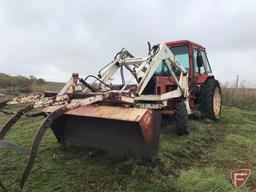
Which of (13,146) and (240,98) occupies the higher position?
(13,146)

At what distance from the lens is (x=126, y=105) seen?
5.14m

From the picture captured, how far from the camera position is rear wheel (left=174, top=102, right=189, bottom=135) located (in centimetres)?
654

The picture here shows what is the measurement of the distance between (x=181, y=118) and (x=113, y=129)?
1575mm

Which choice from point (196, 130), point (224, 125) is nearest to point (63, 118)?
point (196, 130)

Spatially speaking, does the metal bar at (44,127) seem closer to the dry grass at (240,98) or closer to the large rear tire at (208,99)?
the large rear tire at (208,99)

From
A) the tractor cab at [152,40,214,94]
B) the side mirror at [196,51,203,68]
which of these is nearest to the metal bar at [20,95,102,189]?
the tractor cab at [152,40,214,94]

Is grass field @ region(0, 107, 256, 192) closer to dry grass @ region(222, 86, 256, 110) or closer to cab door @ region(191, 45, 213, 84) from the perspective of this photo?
cab door @ region(191, 45, 213, 84)

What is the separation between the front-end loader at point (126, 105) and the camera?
4441mm

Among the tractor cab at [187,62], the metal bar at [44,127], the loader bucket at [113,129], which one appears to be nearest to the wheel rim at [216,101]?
the tractor cab at [187,62]

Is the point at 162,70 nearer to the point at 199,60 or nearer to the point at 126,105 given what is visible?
the point at 199,60

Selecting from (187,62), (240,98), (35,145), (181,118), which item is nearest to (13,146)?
(35,145)

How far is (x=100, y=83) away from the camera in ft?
21.6

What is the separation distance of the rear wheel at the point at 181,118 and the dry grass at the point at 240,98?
8002mm

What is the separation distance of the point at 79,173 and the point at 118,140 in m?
0.83
